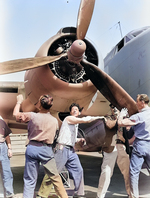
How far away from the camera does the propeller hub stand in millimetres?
4547

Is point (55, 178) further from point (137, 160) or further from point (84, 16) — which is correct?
point (84, 16)

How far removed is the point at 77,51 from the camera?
181 inches

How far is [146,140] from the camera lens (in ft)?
12.3

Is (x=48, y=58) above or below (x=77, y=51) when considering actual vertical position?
below

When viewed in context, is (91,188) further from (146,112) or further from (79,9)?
(79,9)

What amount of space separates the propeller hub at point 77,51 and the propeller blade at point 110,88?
29 centimetres

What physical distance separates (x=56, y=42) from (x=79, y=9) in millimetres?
827

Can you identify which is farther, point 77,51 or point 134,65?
point 134,65

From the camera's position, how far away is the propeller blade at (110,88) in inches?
179

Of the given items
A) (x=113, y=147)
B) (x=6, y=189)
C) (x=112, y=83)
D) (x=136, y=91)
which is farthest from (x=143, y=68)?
(x=6, y=189)

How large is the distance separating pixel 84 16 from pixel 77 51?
108 centimetres

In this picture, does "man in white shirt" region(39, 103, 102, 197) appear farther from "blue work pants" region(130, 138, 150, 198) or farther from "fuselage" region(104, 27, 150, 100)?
"fuselage" region(104, 27, 150, 100)

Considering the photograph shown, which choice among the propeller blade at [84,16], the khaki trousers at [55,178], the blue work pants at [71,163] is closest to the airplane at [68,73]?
the propeller blade at [84,16]

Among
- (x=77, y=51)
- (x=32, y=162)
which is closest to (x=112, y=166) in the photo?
(x=32, y=162)
